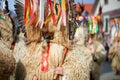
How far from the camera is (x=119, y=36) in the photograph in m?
15.1

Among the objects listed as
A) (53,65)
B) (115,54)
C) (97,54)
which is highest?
(53,65)

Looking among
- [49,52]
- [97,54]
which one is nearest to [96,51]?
[97,54]

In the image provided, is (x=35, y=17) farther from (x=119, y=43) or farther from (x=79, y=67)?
(x=119, y=43)

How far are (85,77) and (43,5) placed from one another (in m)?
1.17

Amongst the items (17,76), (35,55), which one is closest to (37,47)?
(35,55)

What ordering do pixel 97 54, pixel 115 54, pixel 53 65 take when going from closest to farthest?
pixel 53 65
pixel 97 54
pixel 115 54

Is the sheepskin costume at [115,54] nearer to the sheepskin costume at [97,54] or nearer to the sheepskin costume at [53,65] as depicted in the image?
the sheepskin costume at [97,54]

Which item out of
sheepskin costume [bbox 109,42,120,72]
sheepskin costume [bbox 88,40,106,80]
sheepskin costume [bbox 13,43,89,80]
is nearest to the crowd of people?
sheepskin costume [bbox 13,43,89,80]

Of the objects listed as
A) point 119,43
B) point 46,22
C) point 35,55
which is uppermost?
point 46,22

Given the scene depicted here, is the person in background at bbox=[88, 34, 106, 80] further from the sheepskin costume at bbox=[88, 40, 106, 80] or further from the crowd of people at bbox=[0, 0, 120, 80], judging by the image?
the crowd of people at bbox=[0, 0, 120, 80]

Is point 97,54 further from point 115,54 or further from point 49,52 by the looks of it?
point 49,52

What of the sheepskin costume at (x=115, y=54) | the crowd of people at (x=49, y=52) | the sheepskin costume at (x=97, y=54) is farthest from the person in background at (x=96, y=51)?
the crowd of people at (x=49, y=52)

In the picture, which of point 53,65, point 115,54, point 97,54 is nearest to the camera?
point 53,65

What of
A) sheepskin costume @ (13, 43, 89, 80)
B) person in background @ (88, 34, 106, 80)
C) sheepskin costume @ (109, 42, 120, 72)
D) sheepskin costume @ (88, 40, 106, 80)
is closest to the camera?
sheepskin costume @ (13, 43, 89, 80)
